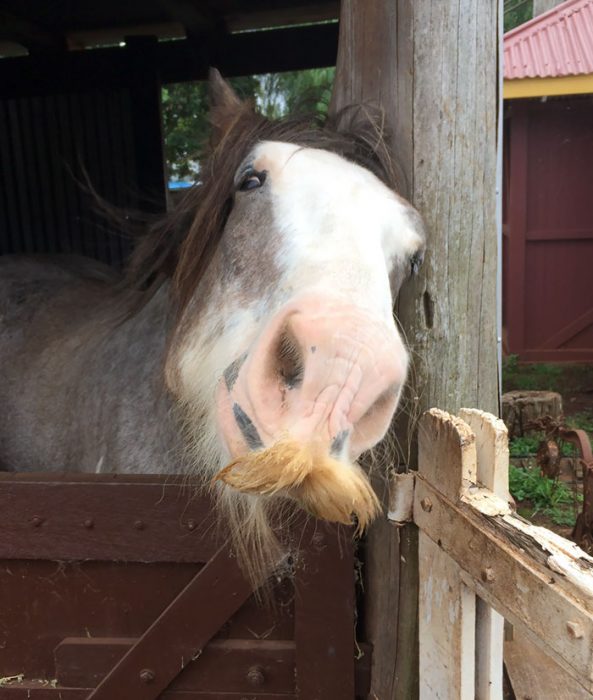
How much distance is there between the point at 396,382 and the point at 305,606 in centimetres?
80

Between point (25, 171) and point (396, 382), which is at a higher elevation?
point (25, 171)

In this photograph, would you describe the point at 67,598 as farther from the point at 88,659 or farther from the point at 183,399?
the point at 183,399

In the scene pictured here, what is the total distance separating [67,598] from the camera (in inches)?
63.8

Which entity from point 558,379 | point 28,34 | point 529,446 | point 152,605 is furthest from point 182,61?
point 558,379

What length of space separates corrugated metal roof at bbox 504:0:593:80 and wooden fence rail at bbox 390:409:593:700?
694 centimetres

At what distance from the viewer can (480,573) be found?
1087mm

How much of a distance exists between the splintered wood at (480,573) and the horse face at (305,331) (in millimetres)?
192

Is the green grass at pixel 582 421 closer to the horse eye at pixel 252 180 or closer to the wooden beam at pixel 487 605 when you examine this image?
the wooden beam at pixel 487 605

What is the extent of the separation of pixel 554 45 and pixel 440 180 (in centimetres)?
776

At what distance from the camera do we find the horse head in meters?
0.94

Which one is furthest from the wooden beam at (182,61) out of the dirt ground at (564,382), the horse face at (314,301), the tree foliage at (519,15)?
the tree foliage at (519,15)

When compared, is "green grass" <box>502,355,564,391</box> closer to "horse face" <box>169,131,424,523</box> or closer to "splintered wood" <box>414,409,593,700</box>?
"splintered wood" <box>414,409,593,700</box>

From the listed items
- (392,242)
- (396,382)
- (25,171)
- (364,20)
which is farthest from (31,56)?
(396,382)

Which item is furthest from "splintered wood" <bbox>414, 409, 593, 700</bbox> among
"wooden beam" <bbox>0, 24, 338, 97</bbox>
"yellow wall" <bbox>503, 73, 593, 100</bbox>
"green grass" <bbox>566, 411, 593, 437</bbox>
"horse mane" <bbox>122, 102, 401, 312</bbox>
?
"yellow wall" <bbox>503, 73, 593, 100</bbox>
